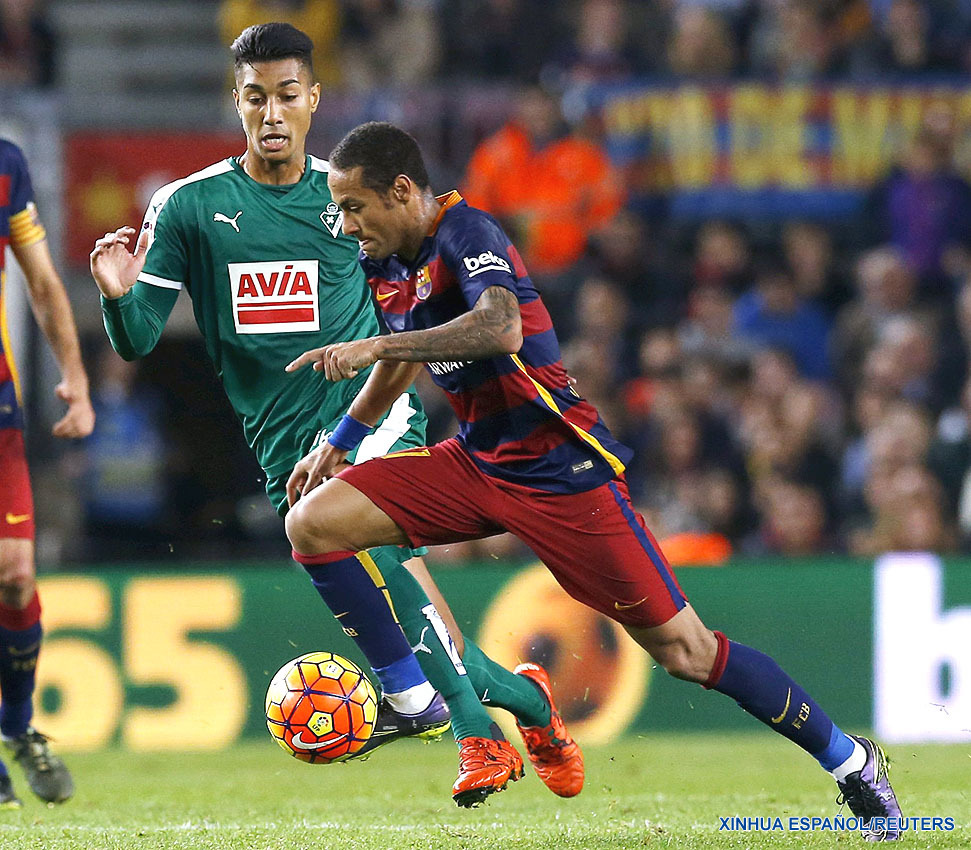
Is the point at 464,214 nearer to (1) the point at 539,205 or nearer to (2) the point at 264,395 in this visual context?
(2) the point at 264,395

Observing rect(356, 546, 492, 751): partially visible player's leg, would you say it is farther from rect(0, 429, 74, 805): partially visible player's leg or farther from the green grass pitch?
rect(0, 429, 74, 805): partially visible player's leg

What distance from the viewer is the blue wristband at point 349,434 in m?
5.97

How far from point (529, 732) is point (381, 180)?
2308 mm

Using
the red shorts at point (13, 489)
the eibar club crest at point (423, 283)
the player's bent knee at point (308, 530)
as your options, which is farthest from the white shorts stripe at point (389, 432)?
the red shorts at point (13, 489)

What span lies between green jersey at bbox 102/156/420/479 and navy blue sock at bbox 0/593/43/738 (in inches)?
53.4

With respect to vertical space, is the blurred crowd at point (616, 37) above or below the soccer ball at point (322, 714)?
above

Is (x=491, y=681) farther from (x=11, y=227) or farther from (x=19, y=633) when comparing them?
(x=11, y=227)

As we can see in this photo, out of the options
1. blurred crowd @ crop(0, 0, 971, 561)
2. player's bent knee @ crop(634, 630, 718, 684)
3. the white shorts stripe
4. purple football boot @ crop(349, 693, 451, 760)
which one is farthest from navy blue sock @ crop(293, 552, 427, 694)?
blurred crowd @ crop(0, 0, 971, 561)

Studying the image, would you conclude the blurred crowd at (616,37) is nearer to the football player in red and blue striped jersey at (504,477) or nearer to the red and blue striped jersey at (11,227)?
the red and blue striped jersey at (11,227)

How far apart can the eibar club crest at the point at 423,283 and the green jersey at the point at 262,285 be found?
2.57 feet

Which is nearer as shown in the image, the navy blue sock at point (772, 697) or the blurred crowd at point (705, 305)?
the navy blue sock at point (772, 697)

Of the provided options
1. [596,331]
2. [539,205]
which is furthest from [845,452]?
[539,205]

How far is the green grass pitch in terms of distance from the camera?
229 inches

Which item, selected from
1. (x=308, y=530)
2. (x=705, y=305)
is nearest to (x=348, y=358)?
(x=308, y=530)
